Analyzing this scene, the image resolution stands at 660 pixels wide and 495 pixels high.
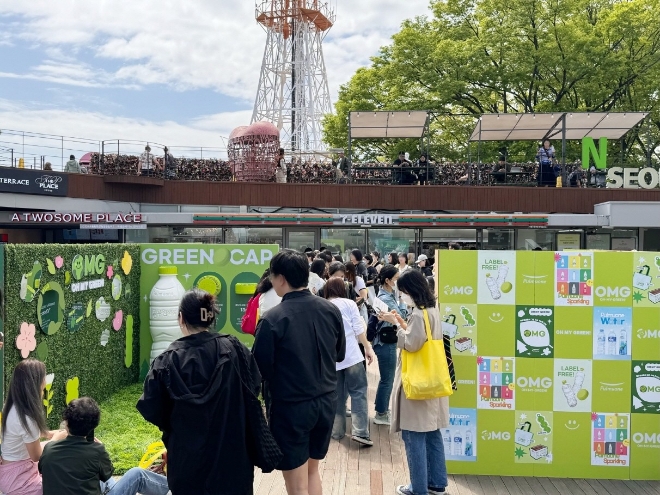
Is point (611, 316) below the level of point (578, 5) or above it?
below

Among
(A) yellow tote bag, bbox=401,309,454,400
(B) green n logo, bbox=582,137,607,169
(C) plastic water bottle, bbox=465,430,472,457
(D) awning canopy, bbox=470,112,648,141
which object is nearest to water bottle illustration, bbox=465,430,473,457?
(C) plastic water bottle, bbox=465,430,472,457

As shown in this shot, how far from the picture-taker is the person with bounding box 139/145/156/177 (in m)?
19.0

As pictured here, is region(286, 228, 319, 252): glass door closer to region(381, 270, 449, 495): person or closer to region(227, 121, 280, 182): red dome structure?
region(227, 121, 280, 182): red dome structure

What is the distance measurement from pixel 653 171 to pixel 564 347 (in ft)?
55.7

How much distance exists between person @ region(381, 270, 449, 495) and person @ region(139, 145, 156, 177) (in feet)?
53.7

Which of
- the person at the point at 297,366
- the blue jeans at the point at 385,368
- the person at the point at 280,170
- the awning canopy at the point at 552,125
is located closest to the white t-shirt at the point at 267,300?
the blue jeans at the point at 385,368

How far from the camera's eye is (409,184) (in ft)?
63.0

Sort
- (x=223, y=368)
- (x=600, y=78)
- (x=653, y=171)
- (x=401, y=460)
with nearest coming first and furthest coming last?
(x=223, y=368) < (x=401, y=460) < (x=653, y=171) < (x=600, y=78)

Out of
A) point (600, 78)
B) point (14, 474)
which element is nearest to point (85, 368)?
point (14, 474)

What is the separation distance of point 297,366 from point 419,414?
1395 mm

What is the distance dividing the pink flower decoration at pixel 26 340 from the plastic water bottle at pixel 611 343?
17.1 feet

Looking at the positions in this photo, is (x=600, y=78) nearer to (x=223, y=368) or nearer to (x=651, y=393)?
(x=651, y=393)

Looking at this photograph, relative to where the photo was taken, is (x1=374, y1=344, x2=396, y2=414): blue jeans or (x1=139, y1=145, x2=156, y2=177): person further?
(x1=139, y1=145, x2=156, y2=177): person

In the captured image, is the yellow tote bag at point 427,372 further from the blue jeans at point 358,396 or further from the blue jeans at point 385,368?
the blue jeans at point 385,368
